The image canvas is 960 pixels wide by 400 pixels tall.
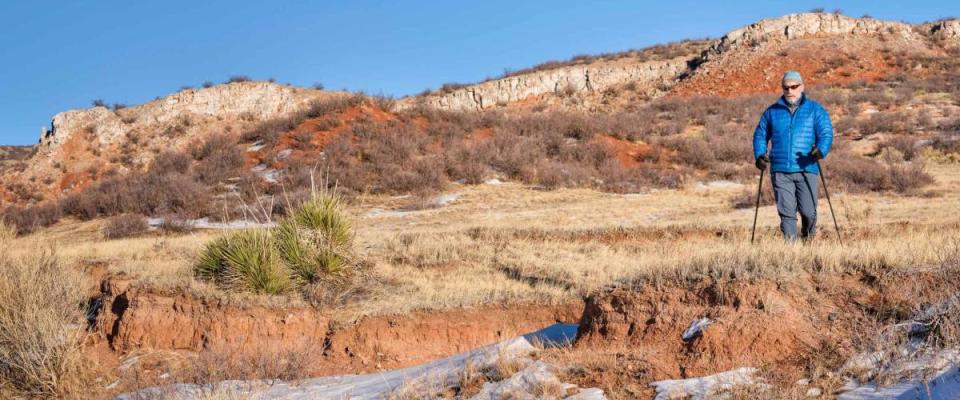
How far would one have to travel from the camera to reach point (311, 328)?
738 centimetres

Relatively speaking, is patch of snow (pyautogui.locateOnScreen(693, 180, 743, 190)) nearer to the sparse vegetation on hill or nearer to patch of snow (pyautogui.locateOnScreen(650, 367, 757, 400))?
the sparse vegetation on hill

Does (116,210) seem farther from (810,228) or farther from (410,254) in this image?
(810,228)

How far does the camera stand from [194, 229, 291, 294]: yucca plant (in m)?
7.93

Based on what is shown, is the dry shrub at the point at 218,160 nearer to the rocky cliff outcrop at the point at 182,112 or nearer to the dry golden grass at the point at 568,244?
the dry golden grass at the point at 568,244

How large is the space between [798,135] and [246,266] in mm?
6532

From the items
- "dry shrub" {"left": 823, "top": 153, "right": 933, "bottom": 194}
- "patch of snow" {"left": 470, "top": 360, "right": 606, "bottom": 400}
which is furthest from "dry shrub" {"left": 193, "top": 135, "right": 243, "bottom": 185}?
"patch of snow" {"left": 470, "top": 360, "right": 606, "bottom": 400}

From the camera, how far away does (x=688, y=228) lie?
12.3m

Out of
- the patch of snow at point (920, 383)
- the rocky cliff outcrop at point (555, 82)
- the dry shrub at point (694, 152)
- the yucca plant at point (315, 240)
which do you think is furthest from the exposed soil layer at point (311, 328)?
the rocky cliff outcrop at point (555, 82)

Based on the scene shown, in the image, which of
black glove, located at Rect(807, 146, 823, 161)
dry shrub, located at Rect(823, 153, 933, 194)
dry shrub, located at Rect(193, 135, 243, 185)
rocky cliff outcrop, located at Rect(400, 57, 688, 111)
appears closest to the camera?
black glove, located at Rect(807, 146, 823, 161)

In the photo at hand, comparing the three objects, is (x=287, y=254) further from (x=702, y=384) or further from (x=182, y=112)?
(x=182, y=112)

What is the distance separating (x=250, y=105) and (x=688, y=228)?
30998mm

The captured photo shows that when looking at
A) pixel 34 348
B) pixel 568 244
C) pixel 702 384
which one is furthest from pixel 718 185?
pixel 34 348

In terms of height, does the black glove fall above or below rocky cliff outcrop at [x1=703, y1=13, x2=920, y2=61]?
below

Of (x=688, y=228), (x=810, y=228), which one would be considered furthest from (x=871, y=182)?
(x=810, y=228)
